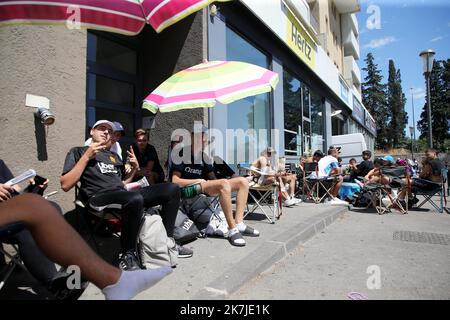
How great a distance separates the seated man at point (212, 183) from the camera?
3783 millimetres

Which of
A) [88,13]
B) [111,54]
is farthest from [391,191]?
[88,13]

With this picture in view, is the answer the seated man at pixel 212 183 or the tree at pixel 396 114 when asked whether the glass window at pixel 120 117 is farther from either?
the tree at pixel 396 114

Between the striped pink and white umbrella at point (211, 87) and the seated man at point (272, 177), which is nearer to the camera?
the striped pink and white umbrella at point (211, 87)

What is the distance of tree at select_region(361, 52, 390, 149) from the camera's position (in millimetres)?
62094

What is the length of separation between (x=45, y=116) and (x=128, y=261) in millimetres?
2054

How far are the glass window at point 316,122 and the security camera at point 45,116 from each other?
11.2m

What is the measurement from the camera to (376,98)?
61.8m

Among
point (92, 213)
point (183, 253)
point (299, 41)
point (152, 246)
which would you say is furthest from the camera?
point (299, 41)

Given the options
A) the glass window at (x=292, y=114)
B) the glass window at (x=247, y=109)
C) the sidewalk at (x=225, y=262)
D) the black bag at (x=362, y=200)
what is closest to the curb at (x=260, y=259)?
the sidewalk at (x=225, y=262)

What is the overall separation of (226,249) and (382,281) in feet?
5.27

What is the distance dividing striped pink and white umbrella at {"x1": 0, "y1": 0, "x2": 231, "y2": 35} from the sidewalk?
1.96 metres

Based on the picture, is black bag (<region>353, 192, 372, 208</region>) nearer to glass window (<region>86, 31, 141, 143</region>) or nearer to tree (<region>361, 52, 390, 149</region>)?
glass window (<region>86, 31, 141, 143</region>)

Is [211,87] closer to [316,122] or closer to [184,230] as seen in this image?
[184,230]

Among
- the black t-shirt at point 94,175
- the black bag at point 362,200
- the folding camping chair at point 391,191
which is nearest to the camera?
the black t-shirt at point 94,175
